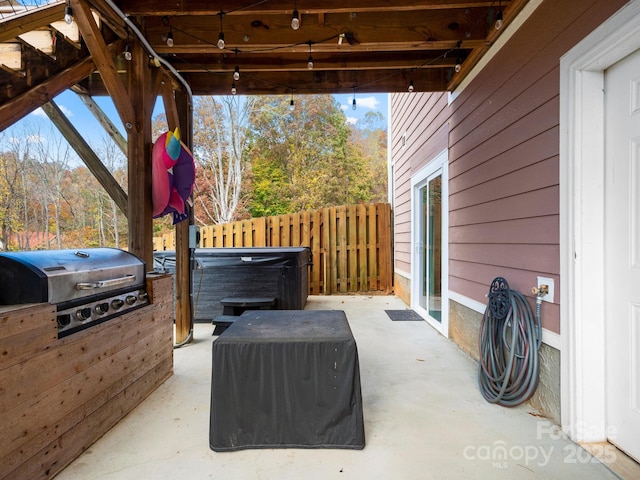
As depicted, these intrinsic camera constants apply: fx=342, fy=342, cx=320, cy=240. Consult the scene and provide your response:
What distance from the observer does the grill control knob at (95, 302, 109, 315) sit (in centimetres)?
193

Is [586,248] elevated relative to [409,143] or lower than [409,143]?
lower

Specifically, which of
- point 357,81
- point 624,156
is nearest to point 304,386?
point 624,156

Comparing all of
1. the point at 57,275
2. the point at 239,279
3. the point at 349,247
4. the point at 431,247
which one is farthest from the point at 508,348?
the point at 349,247

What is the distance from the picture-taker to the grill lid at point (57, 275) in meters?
1.56

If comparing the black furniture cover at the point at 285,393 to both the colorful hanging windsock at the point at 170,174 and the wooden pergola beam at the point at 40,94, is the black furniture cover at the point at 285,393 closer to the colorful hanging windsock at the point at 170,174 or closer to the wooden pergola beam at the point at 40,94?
the colorful hanging windsock at the point at 170,174

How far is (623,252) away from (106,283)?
276 cm

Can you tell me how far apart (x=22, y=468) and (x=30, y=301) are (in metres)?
0.68

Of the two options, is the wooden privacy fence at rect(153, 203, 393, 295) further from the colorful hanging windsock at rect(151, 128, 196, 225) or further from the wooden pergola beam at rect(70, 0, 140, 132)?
the wooden pergola beam at rect(70, 0, 140, 132)

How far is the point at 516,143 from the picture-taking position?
2471 mm

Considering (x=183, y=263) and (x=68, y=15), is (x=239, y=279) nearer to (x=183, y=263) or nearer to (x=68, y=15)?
(x=183, y=263)

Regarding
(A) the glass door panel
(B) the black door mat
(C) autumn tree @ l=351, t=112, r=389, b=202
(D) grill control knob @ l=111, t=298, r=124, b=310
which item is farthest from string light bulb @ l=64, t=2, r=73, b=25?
(C) autumn tree @ l=351, t=112, r=389, b=202

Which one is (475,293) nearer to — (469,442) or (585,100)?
(469,442)

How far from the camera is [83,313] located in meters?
1.80

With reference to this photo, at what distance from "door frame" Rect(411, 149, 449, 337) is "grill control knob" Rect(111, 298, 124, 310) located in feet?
10.6
